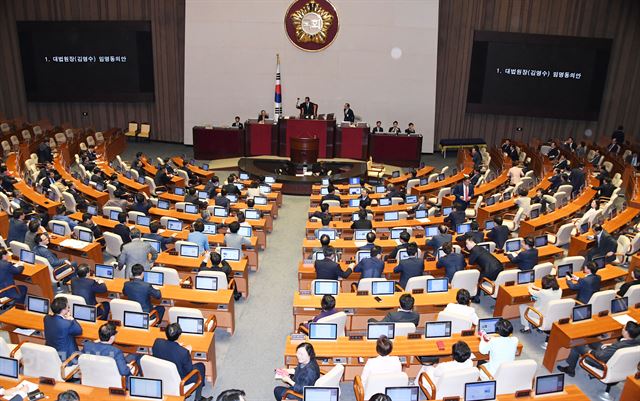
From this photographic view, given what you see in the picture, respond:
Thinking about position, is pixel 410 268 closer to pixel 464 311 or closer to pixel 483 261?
pixel 483 261

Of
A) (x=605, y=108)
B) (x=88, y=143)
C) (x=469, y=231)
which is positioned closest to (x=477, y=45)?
(x=605, y=108)

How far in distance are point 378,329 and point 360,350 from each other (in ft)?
1.37

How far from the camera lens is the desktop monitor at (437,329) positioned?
7.83m

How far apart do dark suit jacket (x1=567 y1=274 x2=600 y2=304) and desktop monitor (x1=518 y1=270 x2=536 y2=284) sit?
0.62m

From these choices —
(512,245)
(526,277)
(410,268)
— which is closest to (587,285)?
(526,277)

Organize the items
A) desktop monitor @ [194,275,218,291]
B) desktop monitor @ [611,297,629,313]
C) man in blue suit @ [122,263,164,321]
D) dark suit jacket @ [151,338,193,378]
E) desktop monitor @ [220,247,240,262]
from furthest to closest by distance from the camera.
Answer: desktop monitor @ [220,247,240,262] → desktop monitor @ [194,275,218,291] → desktop monitor @ [611,297,629,313] → man in blue suit @ [122,263,164,321] → dark suit jacket @ [151,338,193,378]

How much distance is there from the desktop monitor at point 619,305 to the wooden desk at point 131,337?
6.34 meters

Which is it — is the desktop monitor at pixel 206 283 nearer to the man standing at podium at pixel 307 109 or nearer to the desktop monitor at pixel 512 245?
the desktop monitor at pixel 512 245

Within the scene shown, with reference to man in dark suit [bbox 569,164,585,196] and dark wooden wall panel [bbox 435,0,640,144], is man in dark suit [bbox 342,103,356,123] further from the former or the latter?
man in dark suit [bbox 569,164,585,196]

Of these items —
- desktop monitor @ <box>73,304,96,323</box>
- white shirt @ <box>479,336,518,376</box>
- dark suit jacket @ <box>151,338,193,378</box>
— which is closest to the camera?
dark suit jacket @ <box>151,338,193,378</box>

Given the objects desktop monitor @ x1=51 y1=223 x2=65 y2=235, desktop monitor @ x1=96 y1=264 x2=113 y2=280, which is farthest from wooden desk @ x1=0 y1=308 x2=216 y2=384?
desktop monitor @ x1=51 y1=223 x2=65 y2=235

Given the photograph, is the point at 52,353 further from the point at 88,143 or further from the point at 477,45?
the point at 477,45

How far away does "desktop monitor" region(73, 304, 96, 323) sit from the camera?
26.3 ft

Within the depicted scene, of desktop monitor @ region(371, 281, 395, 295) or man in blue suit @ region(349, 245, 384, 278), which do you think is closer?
desktop monitor @ region(371, 281, 395, 295)
